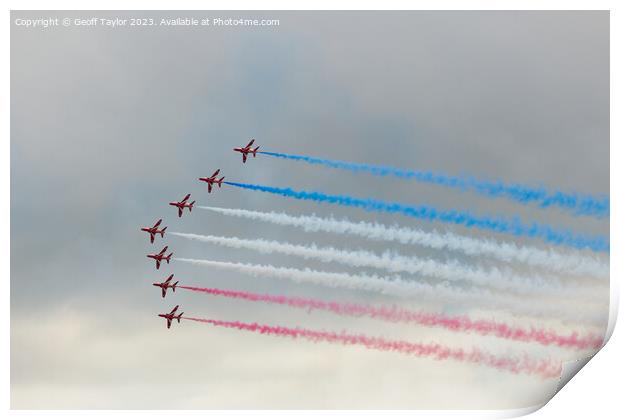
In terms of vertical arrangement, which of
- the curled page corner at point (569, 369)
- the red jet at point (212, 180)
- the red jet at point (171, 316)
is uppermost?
the red jet at point (212, 180)

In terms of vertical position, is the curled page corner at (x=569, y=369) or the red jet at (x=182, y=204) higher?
the red jet at (x=182, y=204)

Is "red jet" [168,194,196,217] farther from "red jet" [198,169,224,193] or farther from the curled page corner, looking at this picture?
the curled page corner

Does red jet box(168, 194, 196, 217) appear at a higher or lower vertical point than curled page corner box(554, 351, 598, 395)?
higher

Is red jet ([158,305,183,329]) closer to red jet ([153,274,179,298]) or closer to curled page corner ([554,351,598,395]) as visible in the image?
red jet ([153,274,179,298])

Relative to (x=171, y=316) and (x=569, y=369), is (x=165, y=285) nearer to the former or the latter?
(x=171, y=316)

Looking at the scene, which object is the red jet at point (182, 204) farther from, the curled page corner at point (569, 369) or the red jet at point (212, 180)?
the curled page corner at point (569, 369)

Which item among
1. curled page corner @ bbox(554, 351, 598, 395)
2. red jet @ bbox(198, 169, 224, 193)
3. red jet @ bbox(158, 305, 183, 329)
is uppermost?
red jet @ bbox(198, 169, 224, 193)

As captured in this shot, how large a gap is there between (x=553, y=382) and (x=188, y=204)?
20092 mm

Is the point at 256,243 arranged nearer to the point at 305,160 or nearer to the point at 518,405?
the point at 305,160

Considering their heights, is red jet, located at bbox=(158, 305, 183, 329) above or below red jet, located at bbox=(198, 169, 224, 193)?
below

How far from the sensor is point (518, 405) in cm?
7138

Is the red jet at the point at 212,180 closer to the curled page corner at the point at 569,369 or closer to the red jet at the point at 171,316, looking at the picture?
the red jet at the point at 171,316

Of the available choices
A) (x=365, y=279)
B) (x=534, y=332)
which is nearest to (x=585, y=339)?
(x=534, y=332)

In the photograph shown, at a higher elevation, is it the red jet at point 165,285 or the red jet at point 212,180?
the red jet at point 212,180
